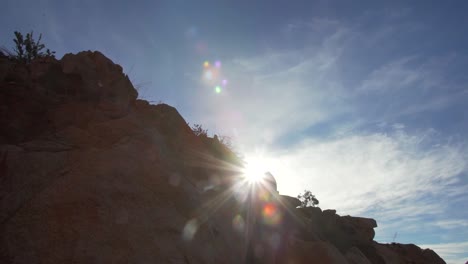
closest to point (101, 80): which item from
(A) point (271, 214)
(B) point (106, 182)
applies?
(B) point (106, 182)

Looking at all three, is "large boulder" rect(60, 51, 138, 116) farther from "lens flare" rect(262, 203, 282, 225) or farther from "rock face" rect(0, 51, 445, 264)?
"lens flare" rect(262, 203, 282, 225)

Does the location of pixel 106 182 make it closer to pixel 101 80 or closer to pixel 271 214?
pixel 101 80

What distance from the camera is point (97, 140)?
6785 millimetres

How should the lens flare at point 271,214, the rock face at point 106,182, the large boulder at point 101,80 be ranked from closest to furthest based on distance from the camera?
the rock face at point 106,182 → the large boulder at point 101,80 → the lens flare at point 271,214

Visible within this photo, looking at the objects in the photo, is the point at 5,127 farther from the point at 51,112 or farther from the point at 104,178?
the point at 104,178

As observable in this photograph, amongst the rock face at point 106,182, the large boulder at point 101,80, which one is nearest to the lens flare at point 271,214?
the rock face at point 106,182

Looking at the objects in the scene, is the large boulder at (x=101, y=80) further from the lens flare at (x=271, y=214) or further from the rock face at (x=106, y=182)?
the lens flare at (x=271, y=214)

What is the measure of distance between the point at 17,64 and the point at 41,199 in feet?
13.3

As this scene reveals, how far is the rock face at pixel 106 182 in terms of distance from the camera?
511 cm

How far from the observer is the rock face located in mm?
5109

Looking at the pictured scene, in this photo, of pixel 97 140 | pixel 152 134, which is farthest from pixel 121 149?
pixel 152 134

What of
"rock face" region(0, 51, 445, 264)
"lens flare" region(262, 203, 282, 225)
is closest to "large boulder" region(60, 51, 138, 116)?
"rock face" region(0, 51, 445, 264)

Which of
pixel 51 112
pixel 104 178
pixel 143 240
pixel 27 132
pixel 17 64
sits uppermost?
pixel 17 64

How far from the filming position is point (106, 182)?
597 centimetres
